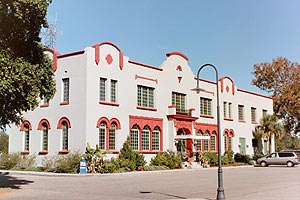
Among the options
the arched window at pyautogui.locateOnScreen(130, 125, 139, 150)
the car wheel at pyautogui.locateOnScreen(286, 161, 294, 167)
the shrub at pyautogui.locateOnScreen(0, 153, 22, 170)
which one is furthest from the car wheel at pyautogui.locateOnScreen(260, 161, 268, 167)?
the shrub at pyautogui.locateOnScreen(0, 153, 22, 170)

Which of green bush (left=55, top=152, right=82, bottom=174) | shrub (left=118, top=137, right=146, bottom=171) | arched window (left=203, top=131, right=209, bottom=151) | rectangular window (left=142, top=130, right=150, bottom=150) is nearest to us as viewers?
green bush (left=55, top=152, right=82, bottom=174)

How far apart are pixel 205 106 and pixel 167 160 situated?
A: 1079 centimetres

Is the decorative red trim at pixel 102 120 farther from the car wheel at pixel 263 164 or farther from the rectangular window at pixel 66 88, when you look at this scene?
the car wheel at pixel 263 164

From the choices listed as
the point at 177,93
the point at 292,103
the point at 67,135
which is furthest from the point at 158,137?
the point at 292,103

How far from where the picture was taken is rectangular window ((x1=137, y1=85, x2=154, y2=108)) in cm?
3562

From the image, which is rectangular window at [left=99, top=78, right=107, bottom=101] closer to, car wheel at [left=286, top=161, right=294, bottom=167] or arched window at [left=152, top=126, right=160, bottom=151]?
arched window at [left=152, top=126, right=160, bottom=151]

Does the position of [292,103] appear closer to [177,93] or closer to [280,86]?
[280,86]

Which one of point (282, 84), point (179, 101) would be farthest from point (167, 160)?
point (282, 84)

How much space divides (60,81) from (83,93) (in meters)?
2.75

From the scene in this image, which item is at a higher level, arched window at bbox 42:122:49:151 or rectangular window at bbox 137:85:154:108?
rectangular window at bbox 137:85:154:108

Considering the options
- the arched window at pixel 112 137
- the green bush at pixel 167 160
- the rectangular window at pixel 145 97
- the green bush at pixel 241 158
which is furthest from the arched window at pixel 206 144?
the arched window at pixel 112 137

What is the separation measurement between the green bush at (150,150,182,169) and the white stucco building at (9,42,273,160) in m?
0.65

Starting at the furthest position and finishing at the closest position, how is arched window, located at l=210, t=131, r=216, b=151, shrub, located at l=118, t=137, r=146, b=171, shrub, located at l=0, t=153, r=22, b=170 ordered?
arched window, located at l=210, t=131, r=216, b=151
shrub, located at l=0, t=153, r=22, b=170
shrub, located at l=118, t=137, r=146, b=171

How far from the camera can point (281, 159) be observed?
43625 millimetres
